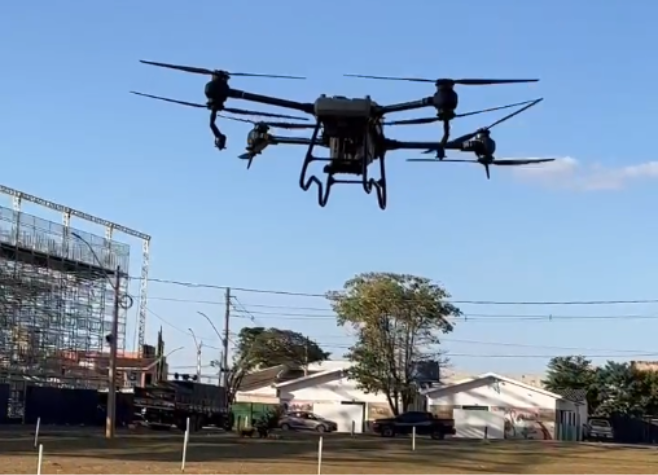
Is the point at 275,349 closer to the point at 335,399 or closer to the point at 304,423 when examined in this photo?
the point at 335,399

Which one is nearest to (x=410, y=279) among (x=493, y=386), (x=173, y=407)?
(x=493, y=386)

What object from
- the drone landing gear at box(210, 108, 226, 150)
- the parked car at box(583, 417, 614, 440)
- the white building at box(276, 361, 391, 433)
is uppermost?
the drone landing gear at box(210, 108, 226, 150)

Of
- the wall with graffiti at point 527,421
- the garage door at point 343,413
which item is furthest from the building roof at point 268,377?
the wall with graffiti at point 527,421

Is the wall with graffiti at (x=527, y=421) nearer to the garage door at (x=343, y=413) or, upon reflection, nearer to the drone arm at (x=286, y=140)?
the garage door at (x=343, y=413)

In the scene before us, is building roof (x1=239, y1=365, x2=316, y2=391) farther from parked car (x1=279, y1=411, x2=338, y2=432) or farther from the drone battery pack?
the drone battery pack

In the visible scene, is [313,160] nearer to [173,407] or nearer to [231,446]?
[231,446]

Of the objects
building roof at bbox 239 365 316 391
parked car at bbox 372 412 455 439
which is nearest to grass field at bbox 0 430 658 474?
parked car at bbox 372 412 455 439
